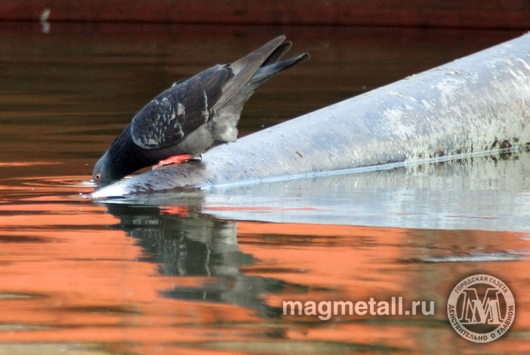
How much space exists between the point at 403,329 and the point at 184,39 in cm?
1327

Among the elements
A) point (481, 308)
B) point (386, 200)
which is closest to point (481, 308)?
point (481, 308)

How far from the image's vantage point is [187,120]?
16.6ft

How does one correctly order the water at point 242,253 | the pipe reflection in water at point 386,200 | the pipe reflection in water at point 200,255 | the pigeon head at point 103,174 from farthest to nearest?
the pigeon head at point 103,174 → the pipe reflection in water at point 386,200 → the pipe reflection in water at point 200,255 → the water at point 242,253

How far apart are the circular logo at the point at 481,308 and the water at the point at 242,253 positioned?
0.03 metres

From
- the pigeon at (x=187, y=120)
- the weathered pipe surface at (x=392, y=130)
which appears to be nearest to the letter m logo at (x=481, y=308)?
the weathered pipe surface at (x=392, y=130)

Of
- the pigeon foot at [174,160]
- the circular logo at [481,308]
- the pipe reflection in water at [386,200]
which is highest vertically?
the pigeon foot at [174,160]

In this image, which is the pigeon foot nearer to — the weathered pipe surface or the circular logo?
the weathered pipe surface

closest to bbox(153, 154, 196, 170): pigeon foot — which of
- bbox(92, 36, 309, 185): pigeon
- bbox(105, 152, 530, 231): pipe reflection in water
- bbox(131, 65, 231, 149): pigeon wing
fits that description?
bbox(92, 36, 309, 185): pigeon

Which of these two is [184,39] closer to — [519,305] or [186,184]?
[186,184]

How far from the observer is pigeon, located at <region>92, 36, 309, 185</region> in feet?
16.5

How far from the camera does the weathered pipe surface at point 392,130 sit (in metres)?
5.23

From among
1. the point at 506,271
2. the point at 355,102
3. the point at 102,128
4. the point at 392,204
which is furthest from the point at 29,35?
the point at 506,271

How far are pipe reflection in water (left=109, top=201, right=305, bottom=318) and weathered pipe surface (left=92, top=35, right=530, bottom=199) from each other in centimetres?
53

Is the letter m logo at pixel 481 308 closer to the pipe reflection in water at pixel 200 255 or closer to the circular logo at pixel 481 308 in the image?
the circular logo at pixel 481 308
